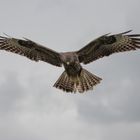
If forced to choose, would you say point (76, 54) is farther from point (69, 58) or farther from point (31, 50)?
point (31, 50)

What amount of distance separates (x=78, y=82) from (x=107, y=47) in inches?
77.2

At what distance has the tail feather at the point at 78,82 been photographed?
23.2m

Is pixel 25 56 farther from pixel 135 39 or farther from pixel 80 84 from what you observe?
pixel 135 39

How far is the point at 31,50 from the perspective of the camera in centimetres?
2475

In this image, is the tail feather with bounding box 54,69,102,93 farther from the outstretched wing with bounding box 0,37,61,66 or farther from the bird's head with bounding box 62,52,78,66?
the outstretched wing with bounding box 0,37,61,66

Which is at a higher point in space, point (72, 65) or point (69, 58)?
point (69, 58)

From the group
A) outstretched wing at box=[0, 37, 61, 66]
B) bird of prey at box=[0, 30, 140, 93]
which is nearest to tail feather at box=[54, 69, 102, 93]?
bird of prey at box=[0, 30, 140, 93]

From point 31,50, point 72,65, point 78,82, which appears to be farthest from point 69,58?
point 31,50

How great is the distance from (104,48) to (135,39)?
131cm

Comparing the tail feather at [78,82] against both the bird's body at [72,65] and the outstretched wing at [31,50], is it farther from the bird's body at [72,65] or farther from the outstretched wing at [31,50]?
the outstretched wing at [31,50]

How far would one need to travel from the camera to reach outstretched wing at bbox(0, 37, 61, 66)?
24.4 metres

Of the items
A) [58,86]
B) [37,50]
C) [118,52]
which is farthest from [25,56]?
[118,52]

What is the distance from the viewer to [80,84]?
23.3m

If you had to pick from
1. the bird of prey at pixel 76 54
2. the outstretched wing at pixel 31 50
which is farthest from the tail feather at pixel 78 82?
the outstretched wing at pixel 31 50
